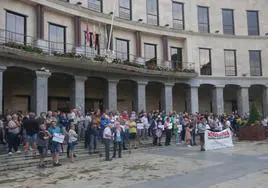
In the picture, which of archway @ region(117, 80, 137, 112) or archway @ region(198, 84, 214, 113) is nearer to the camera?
archway @ region(117, 80, 137, 112)

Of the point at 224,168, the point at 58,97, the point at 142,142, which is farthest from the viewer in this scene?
the point at 58,97

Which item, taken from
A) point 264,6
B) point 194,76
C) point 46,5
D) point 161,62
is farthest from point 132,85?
point 264,6

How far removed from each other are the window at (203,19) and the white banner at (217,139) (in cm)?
1655

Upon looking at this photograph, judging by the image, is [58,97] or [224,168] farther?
[58,97]

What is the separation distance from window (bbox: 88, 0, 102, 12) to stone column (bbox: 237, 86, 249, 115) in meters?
15.9

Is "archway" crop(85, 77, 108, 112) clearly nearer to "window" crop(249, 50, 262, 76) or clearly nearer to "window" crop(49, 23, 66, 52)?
"window" crop(49, 23, 66, 52)

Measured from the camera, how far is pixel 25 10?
25.2m

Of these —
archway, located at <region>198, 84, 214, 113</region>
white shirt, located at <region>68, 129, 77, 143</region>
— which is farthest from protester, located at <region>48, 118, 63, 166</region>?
archway, located at <region>198, 84, 214, 113</region>

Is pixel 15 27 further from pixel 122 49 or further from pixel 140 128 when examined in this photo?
pixel 140 128

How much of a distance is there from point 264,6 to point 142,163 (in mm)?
29316

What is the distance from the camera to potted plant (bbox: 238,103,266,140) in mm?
25609

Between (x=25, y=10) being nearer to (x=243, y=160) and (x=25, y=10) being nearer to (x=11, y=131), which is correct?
(x=11, y=131)

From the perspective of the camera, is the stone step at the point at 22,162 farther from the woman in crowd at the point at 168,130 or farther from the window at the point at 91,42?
the window at the point at 91,42

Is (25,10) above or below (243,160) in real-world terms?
above
